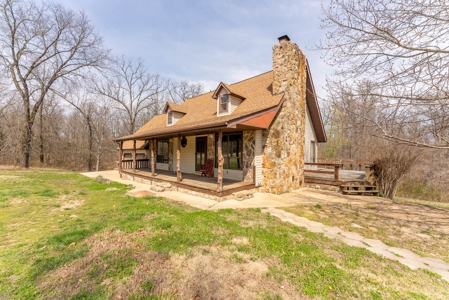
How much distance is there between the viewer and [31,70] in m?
16.7

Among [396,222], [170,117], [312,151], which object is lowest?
[396,222]

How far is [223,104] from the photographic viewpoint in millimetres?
9805

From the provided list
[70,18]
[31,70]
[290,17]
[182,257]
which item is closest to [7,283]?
[182,257]

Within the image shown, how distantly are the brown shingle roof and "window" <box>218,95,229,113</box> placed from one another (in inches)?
18.7

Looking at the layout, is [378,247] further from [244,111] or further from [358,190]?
[244,111]

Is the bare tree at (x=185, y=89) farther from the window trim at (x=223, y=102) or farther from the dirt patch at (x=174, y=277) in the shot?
the dirt patch at (x=174, y=277)

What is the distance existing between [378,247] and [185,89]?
32547 millimetres

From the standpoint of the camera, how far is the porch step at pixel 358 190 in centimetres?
863

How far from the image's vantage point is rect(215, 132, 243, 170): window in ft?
30.0

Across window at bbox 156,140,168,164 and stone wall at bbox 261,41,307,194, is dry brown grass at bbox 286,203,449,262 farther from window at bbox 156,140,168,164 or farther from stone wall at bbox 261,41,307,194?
window at bbox 156,140,168,164

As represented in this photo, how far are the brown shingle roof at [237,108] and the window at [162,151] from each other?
2545 millimetres

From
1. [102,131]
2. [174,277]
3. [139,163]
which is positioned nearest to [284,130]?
[174,277]

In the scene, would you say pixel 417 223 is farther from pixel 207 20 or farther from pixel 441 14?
pixel 207 20

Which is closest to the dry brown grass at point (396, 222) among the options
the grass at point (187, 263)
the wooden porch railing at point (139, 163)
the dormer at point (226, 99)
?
the grass at point (187, 263)
